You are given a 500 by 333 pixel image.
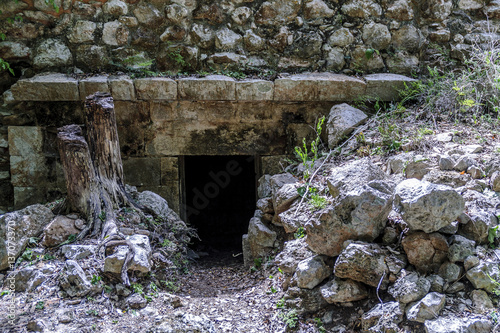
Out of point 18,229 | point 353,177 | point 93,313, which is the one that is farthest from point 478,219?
point 18,229

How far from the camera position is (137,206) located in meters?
3.50

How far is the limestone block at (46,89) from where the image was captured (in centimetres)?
388

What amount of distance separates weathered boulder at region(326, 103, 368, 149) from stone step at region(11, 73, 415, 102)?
9.6 inches

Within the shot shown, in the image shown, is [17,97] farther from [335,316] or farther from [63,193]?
[335,316]

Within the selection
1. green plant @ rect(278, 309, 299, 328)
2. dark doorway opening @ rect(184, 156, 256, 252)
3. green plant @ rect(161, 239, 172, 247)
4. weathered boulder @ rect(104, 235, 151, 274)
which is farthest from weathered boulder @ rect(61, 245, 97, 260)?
dark doorway opening @ rect(184, 156, 256, 252)

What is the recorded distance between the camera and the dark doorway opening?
245 inches

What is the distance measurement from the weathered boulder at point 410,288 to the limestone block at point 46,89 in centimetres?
326

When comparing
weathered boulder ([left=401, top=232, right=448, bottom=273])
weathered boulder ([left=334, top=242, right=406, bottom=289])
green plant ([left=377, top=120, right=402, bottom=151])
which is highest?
green plant ([left=377, top=120, right=402, bottom=151])

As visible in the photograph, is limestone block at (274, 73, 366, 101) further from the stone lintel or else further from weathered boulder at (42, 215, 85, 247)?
weathered boulder at (42, 215, 85, 247)

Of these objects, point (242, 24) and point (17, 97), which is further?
point (242, 24)

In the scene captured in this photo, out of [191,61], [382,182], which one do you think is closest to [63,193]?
[191,61]

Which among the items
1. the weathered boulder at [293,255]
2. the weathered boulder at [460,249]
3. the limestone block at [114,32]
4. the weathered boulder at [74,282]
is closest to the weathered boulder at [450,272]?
the weathered boulder at [460,249]

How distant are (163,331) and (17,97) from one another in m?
2.87

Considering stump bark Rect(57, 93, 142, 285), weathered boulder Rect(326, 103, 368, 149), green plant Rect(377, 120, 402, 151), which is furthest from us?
weathered boulder Rect(326, 103, 368, 149)
